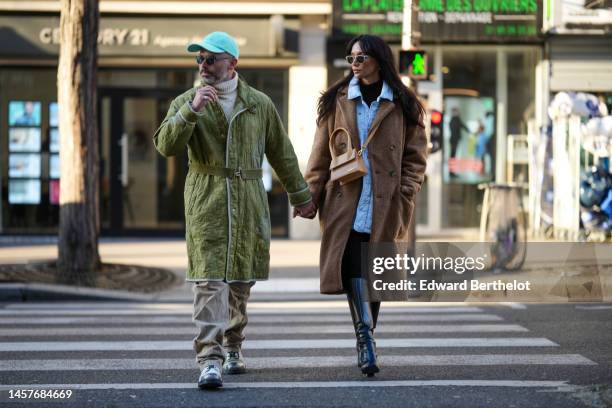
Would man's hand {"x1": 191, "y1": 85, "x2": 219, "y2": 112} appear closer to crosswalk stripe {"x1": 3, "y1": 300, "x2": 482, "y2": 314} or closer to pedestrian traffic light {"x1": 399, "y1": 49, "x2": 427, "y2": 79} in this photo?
crosswalk stripe {"x1": 3, "y1": 300, "x2": 482, "y2": 314}

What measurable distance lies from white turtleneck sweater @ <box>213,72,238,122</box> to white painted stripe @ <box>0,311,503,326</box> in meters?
3.46

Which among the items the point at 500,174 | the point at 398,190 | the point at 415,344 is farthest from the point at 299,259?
the point at 398,190

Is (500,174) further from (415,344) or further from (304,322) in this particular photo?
(415,344)

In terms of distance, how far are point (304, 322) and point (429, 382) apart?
3109mm

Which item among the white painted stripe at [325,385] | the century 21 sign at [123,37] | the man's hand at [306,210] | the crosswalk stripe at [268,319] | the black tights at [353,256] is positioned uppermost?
the century 21 sign at [123,37]

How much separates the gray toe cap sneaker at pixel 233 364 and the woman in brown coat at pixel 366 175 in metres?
0.68

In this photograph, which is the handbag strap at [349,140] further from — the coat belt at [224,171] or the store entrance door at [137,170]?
the store entrance door at [137,170]

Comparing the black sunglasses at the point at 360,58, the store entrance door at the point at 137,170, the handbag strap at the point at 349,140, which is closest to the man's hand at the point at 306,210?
the handbag strap at the point at 349,140

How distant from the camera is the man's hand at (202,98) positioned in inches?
223

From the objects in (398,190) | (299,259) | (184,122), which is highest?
(184,122)

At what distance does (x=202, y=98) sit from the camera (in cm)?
565

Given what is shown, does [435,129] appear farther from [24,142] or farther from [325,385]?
[24,142]

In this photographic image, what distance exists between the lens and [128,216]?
1806 centimetres

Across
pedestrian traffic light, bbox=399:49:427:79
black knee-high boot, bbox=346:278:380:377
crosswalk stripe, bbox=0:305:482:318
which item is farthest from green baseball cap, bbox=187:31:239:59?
pedestrian traffic light, bbox=399:49:427:79
